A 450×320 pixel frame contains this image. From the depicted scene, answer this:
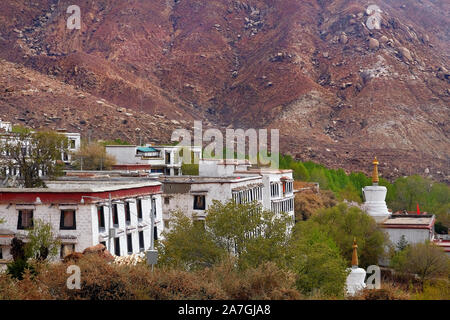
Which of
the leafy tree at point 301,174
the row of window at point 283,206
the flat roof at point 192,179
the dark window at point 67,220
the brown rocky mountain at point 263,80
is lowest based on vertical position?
the row of window at point 283,206

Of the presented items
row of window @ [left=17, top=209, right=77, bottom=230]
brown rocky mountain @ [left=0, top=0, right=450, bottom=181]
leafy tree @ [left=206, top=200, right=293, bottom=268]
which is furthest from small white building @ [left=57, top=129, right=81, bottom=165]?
row of window @ [left=17, top=209, right=77, bottom=230]

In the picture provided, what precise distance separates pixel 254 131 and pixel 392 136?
24236 mm

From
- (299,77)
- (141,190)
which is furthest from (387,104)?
(141,190)

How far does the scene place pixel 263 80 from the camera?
167125 mm

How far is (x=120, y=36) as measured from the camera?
186750 millimetres

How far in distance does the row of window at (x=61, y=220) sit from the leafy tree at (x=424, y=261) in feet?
77.1

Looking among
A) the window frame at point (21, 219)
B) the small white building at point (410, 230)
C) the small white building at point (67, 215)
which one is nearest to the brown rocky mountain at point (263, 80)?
the small white building at point (410, 230)

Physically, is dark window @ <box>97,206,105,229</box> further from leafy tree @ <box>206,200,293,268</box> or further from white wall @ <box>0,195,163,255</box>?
leafy tree @ <box>206,200,293,268</box>

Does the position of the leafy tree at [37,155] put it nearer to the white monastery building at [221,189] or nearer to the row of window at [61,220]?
the white monastery building at [221,189]

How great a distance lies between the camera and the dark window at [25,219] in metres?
29.5

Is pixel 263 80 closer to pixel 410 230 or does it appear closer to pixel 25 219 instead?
pixel 410 230

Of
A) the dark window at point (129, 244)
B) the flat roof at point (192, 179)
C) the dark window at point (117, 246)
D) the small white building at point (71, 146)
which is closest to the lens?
the dark window at point (117, 246)

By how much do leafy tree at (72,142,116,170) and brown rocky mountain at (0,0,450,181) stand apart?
4015cm

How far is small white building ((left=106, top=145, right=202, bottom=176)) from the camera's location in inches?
2901
